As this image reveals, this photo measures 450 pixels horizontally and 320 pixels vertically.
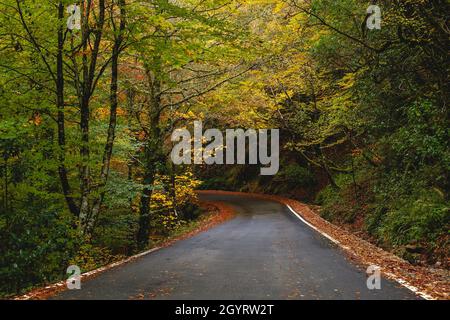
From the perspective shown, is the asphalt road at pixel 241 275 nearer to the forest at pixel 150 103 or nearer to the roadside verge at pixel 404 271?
the roadside verge at pixel 404 271

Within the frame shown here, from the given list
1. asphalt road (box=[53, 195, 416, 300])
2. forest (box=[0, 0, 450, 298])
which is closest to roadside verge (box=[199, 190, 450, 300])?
Result: asphalt road (box=[53, 195, 416, 300])

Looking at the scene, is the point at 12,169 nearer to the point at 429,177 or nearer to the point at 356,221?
the point at 429,177

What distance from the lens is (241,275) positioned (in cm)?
755

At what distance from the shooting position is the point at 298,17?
14.2 m

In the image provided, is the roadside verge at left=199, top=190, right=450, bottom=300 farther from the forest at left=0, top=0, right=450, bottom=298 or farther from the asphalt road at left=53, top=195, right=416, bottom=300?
the forest at left=0, top=0, right=450, bottom=298

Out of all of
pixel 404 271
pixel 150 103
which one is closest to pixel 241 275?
pixel 404 271

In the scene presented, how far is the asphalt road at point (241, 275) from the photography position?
20.2ft

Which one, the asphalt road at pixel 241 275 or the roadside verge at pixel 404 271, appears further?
the roadside verge at pixel 404 271

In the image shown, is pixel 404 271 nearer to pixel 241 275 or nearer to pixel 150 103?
pixel 241 275

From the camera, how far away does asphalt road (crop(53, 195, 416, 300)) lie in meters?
6.17

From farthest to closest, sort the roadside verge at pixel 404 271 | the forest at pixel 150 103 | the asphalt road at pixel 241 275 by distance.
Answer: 1. the forest at pixel 150 103
2. the roadside verge at pixel 404 271
3. the asphalt road at pixel 241 275

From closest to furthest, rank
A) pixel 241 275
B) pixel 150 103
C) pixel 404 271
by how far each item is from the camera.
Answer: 1. pixel 241 275
2. pixel 404 271
3. pixel 150 103

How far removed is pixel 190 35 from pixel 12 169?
5822 mm

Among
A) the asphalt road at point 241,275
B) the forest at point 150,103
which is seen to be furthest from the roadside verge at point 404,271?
the forest at point 150,103
